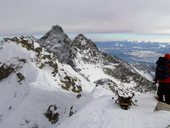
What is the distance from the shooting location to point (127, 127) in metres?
15.0

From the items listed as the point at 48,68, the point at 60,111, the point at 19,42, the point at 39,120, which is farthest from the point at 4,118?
the point at 19,42

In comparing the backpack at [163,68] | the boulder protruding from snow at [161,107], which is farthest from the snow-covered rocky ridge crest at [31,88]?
the boulder protruding from snow at [161,107]

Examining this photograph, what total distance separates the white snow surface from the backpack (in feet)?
5.90

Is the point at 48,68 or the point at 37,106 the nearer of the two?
the point at 37,106

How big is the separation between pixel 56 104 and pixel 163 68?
1630cm

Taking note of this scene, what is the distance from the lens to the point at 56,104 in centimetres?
3272

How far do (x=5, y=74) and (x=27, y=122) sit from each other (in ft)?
39.9

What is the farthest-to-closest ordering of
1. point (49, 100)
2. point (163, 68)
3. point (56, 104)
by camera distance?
point (49, 100) < point (56, 104) < point (163, 68)

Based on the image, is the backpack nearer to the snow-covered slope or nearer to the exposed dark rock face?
the snow-covered slope

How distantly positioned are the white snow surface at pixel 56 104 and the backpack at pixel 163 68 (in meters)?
1.80

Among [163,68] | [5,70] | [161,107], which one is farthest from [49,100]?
[161,107]

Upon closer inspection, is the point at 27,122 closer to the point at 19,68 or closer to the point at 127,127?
the point at 19,68

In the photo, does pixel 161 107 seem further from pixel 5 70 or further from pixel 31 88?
pixel 5 70

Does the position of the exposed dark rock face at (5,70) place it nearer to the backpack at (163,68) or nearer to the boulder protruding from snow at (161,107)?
the backpack at (163,68)
